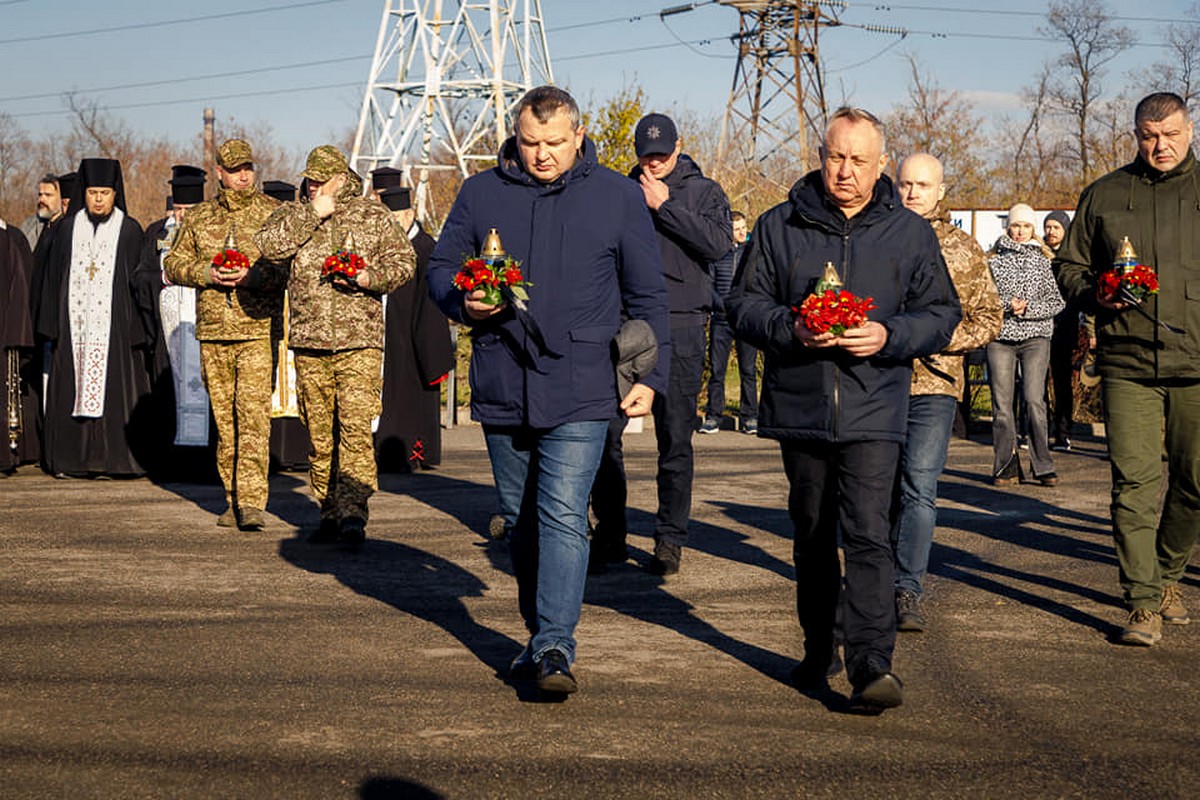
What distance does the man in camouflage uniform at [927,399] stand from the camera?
290 inches

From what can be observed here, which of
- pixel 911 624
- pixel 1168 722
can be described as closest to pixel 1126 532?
pixel 911 624

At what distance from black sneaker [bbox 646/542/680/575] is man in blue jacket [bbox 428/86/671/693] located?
8.66 ft

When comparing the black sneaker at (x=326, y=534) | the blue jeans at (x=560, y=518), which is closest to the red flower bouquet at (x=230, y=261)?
the black sneaker at (x=326, y=534)

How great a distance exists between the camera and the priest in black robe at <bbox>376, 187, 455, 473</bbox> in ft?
45.2

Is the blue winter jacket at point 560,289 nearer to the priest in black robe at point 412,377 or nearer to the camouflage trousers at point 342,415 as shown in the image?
the camouflage trousers at point 342,415

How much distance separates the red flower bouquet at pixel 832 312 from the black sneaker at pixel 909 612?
7.25 feet

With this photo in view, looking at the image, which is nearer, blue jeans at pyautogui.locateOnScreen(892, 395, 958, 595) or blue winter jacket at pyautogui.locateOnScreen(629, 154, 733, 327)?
blue jeans at pyautogui.locateOnScreen(892, 395, 958, 595)

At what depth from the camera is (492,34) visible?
46.8 meters

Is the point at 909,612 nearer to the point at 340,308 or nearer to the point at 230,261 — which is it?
the point at 340,308

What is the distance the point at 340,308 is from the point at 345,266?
0.29 metres

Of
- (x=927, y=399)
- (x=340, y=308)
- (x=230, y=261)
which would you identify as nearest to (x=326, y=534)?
(x=340, y=308)

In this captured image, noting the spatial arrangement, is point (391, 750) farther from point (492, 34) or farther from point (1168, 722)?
point (492, 34)

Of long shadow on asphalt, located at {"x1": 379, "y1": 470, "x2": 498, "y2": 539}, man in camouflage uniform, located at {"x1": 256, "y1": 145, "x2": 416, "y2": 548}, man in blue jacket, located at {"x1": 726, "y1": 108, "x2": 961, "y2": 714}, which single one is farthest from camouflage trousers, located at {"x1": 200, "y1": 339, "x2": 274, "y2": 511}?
man in blue jacket, located at {"x1": 726, "y1": 108, "x2": 961, "y2": 714}

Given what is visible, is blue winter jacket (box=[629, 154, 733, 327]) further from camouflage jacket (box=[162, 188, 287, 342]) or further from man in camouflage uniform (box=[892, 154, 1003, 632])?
camouflage jacket (box=[162, 188, 287, 342])
